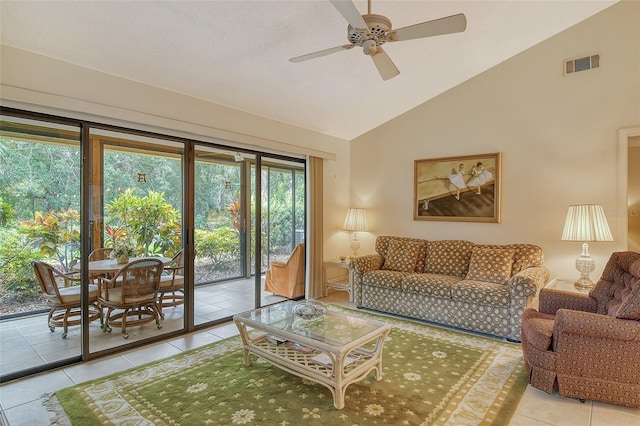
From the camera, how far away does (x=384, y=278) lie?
15.0 feet

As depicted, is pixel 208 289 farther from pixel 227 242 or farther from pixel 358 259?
pixel 358 259

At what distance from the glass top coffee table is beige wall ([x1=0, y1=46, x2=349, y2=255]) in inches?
81.9

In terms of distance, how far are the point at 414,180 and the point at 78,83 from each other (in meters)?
4.18

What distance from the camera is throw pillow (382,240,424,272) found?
4.79m

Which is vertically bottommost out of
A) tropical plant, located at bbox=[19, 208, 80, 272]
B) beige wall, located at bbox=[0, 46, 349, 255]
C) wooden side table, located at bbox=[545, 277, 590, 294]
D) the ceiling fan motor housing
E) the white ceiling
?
wooden side table, located at bbox=[545, 277, 590, 294]

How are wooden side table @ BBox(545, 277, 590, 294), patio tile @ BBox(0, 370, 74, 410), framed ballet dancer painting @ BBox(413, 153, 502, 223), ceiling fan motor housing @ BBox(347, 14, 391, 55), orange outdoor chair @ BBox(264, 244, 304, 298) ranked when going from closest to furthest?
ceiling fan motor housing @ BBox(347, 14, 391, 55) → patio tile @ BBox(0, 370, 74, 410) → wooden side table @ BBox(545, 277, 590, 294) → framed ballet dancer painting @ BBox(413, 153, 502, 223) → orange outdoor chair @ BBox(264, 244, 304, 298)

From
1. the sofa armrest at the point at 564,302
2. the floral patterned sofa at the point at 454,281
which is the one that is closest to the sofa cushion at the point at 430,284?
the floral patterned sofa at the point at 454,281

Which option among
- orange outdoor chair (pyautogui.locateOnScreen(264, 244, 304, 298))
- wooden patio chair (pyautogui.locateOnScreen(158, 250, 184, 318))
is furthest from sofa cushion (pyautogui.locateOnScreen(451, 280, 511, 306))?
wooden patio chair (pyautogui.locateOnScreen(158, 250, 184, 318))

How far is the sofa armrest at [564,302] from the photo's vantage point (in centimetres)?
294

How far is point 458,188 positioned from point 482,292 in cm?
161

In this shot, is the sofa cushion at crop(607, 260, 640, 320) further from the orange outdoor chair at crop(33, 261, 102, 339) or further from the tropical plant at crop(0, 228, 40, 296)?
the tropical plant at crop(0, 228, 40, 296)

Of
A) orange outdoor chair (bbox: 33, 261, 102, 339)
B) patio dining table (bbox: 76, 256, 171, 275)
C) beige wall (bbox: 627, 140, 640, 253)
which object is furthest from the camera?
beige wall (bbox: 627, 140, 640, 253)

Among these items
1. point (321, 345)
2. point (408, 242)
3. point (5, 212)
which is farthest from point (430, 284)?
point (5, 212)

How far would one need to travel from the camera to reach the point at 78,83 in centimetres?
294
